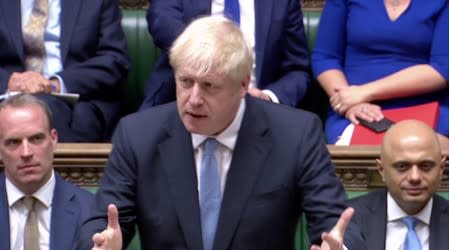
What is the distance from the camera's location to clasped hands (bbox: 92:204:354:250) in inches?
94.3

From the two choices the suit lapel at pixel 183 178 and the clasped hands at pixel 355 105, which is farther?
the clasped hands at pixel 355 105

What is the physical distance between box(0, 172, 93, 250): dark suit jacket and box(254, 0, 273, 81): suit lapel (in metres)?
0.92

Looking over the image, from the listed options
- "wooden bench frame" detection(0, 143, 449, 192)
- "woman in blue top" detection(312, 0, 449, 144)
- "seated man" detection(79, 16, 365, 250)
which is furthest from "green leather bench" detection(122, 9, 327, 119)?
"seated man" detection(79, 16, 365, 250)

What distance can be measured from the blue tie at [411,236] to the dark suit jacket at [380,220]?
36mm

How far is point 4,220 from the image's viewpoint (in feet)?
10.6

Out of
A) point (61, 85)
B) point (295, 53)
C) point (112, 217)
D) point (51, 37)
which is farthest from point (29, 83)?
point (112, 217)

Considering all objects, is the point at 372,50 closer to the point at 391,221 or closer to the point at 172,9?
the point at 172,9

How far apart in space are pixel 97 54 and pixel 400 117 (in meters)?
1.00

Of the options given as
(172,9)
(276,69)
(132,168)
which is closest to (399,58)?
(276,69)

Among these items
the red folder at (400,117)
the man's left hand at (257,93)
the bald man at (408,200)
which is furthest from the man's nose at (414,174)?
the man's left hand at (257,93)

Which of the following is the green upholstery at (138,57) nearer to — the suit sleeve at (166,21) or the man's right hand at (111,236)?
the suit sleeve at (166,21)

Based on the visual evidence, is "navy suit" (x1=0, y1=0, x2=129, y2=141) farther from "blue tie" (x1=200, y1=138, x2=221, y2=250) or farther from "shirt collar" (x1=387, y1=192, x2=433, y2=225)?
"blue tie" (x1=200, y1=138, x2=221, y2=250)

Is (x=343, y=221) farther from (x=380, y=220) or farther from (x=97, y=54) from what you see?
(x=97, y=54)

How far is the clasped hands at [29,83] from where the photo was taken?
12.5 ft
